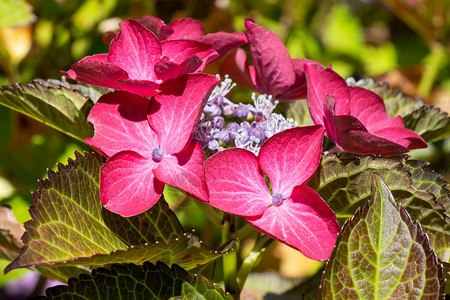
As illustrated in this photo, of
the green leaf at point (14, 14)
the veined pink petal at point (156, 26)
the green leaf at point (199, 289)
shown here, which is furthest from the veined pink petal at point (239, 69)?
the green leaf at point (14, 14)

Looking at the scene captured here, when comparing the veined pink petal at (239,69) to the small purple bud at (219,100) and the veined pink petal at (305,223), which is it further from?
the veined pink petal at (305,223)

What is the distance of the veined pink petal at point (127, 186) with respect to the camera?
623 millimetres

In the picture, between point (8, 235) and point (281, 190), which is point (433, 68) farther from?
point (8, 235)

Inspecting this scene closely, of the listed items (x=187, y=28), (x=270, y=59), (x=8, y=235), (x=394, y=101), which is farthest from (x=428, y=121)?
(x=8, y=235)

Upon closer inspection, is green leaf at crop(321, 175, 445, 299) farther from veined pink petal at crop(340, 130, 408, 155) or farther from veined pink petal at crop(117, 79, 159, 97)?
veined pink petal at crop(117, 79, 159, 97)

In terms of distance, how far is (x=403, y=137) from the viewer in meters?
0.73

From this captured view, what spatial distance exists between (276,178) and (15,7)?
887 millimetres

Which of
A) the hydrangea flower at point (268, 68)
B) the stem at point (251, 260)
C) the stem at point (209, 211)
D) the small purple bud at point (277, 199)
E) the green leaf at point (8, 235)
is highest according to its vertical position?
the hydrangea flower at point (268, 68)

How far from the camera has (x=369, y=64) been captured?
2.10 meters

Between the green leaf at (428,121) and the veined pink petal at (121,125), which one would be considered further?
the green leaf at (428,121)

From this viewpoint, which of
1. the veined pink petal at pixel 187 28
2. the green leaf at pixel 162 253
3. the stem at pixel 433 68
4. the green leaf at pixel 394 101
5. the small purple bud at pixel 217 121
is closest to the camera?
the green leaf at pixel 162 253

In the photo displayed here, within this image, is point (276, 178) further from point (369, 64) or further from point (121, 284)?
point (369, 64)

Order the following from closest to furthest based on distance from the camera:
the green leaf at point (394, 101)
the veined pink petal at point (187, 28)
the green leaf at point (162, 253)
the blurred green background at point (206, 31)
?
the green leaf at point (162, 253) < the veined pink petal at point (187, 28) < the green leaf at point (394, 101) < the blurred green background at point (206, 31)

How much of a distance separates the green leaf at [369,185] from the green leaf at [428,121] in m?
0.22
